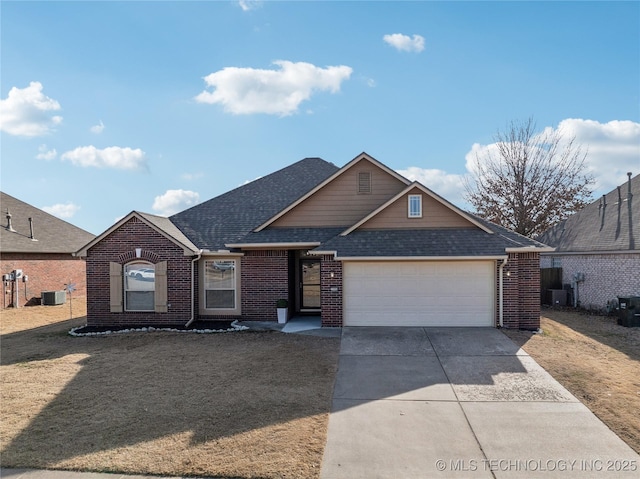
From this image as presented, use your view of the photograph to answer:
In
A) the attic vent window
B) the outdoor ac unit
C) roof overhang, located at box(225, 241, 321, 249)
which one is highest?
the attic vent window

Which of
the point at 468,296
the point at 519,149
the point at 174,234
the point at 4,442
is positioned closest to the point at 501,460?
the point at 4,442

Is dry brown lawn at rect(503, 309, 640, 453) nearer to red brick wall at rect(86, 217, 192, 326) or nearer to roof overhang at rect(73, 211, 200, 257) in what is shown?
roof overhang at rect(73, 211, 200, 257)

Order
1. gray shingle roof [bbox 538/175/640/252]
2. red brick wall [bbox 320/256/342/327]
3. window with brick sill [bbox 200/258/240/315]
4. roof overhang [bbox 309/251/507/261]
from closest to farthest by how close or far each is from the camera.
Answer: roof overhang [bbox 309/251/507/261] → red brick wall [bbox 320/256/342/327] → window with brick sill [bbox 200/258/240/315] → gray shingle roof [bbox 538/175/640/252]

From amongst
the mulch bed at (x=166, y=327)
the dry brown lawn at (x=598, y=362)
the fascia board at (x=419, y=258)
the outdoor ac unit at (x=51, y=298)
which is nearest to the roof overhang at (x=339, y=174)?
the fascia board at (x=419, y=258)

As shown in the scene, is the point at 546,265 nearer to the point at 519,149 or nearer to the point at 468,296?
the point at 519,149

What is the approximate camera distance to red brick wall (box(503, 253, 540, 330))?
11.8 m

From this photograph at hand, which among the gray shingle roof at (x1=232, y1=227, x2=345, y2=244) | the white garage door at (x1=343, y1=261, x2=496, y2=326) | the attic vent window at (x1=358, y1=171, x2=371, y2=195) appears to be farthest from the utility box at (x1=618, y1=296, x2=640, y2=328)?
the gray shingle roof at (x1=232, y1=227, x2=345, y2=244)

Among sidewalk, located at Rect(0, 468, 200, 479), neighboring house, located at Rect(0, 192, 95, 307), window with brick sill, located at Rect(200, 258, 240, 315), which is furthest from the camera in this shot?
neighboring house, located at Rect(0, 192, 95, 307)

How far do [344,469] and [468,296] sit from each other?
8.58 meters

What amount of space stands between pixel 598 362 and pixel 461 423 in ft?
17.3

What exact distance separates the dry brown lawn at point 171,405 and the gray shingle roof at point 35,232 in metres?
10.3

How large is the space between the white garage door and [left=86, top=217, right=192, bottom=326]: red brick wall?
5448 millimetres

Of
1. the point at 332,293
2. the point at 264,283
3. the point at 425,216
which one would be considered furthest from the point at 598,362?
the point at 264,283

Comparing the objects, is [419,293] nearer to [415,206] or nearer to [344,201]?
[415,206]
